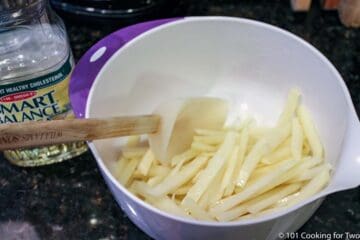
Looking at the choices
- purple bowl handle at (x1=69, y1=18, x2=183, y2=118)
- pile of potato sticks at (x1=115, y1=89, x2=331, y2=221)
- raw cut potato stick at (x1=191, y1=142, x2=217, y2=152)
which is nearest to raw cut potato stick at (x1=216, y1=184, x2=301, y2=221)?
pile of potato sticks at (x1=115, y1=89, x2=331, y2=221)

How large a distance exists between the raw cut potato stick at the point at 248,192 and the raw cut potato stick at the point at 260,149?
0.02m

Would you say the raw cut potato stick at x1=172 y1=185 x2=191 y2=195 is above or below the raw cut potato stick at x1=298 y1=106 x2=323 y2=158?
below

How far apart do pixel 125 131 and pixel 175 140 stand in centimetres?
9

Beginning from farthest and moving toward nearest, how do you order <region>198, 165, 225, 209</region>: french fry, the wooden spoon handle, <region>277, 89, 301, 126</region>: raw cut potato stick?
1. <region>277, 89, 301, 126</region>: raw cut potato stick
2. <region>198, 165, 225, 209</region>: french fry
3. the wooden spoon handle

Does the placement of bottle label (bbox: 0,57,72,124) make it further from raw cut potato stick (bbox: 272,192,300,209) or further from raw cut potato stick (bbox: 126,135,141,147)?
raw cut potato stick (bbox: 272,192,300,209)

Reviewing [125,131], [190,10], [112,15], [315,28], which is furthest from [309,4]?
[125,131]

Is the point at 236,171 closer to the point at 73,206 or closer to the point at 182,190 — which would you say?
the point at 182,190

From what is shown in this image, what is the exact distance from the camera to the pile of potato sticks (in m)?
0.64

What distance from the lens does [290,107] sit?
768 millimetres

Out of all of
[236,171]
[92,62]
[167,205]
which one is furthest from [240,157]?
[92,62]

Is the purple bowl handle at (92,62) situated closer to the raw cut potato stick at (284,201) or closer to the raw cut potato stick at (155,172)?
the raw cut potato stick at (155,172)

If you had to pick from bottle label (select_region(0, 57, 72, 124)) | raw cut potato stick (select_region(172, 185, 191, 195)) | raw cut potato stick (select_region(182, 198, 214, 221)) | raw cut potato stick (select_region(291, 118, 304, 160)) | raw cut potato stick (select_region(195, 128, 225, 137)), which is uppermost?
bottle label (select_region(0, 57, 72, 124))

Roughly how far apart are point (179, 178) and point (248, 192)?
3.6 inches

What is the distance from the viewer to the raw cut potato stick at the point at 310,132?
710mm
